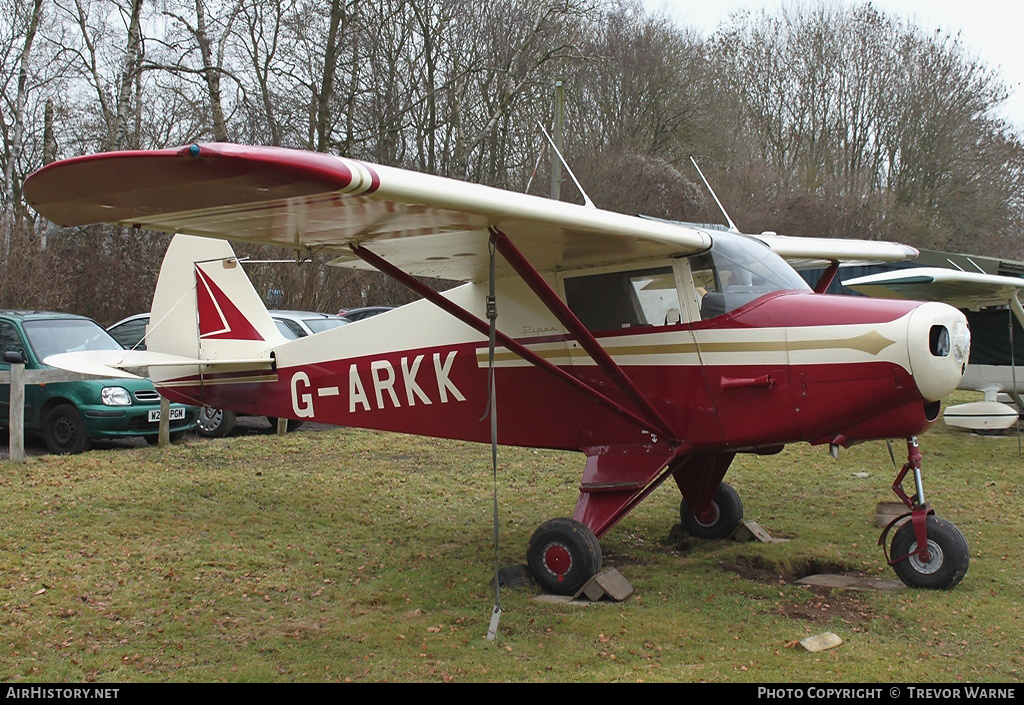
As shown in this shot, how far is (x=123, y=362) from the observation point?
25.6ft

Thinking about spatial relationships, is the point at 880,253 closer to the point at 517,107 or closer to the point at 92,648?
the point at 92,648

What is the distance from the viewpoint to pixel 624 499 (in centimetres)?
628

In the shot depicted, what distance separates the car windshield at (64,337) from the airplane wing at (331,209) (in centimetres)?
659

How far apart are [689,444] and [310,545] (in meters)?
3.22

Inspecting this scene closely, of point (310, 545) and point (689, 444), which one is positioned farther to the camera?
point (310, 545)

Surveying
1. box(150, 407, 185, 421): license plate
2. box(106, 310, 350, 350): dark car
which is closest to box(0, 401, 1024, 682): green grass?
box(150, 407, 185, 421): license plate

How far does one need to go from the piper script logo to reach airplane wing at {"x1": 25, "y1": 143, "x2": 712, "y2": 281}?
0.91 metres

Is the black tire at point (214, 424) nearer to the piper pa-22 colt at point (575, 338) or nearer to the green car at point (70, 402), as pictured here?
the green car at point (70, 402)

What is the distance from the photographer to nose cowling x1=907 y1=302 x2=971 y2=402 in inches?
213

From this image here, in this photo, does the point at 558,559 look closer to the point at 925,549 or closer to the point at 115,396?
the point at 925,549

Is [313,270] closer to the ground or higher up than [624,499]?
higher up

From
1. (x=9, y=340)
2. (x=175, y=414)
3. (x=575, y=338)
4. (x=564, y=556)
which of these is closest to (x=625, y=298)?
(x=575, y=338)

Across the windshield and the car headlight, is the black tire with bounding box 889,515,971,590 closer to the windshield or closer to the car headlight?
the windshield

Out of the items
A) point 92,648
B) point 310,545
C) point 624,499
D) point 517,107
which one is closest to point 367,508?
point 310,545
